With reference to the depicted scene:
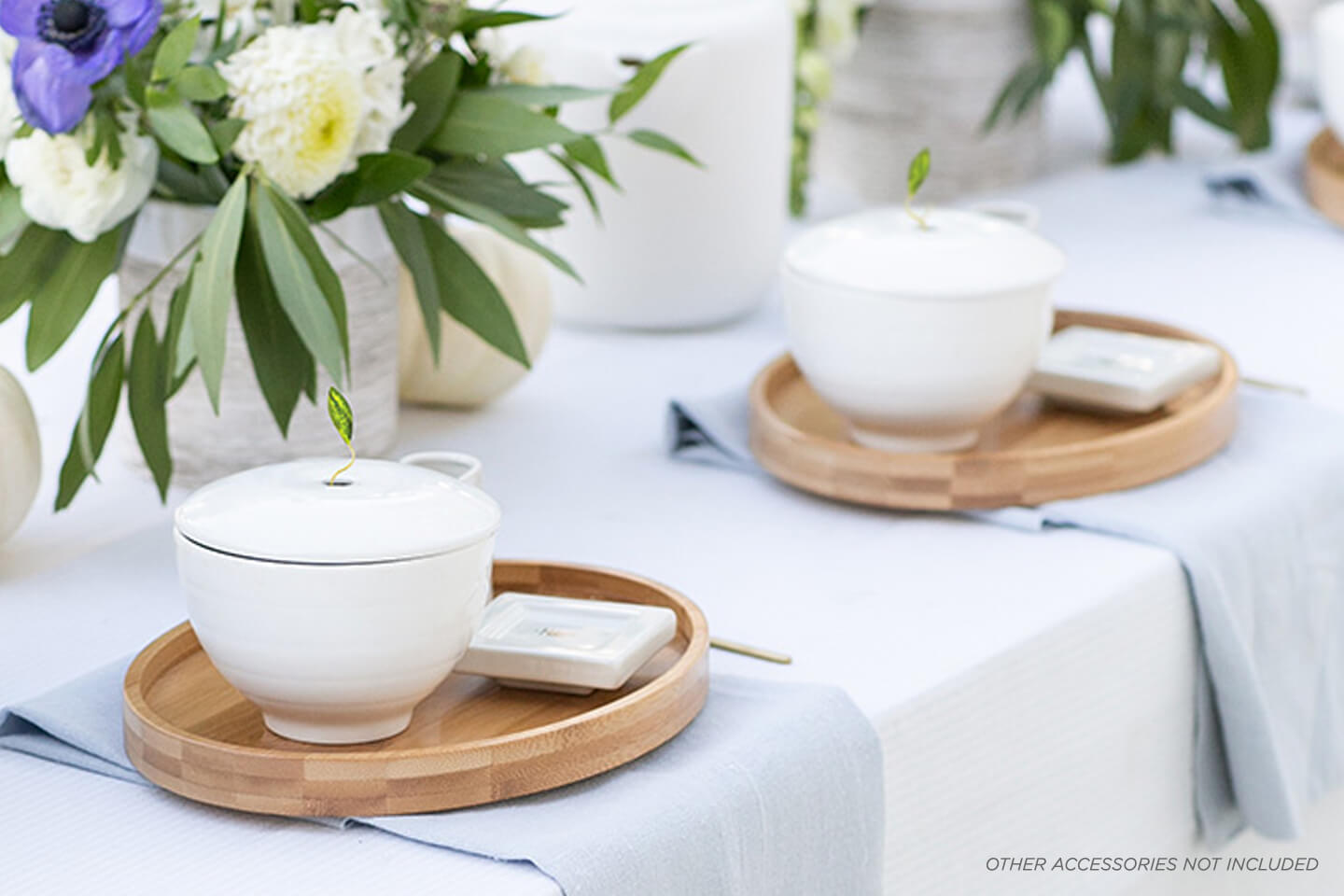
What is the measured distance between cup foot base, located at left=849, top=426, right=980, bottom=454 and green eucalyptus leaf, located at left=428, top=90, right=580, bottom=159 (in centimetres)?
22

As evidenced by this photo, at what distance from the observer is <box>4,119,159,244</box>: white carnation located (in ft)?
2.58

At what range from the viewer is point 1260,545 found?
0.91 meters

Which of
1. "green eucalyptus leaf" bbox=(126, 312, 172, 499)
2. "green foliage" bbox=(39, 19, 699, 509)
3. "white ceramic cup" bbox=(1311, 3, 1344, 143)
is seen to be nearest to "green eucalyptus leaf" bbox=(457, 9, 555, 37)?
"green foliage" bbox=(39, 19, 699, 509)

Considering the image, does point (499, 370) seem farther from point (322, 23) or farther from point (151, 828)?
point (151, 828)

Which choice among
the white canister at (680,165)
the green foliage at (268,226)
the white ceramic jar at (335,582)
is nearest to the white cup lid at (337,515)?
the white ceramic jar at (335,582)

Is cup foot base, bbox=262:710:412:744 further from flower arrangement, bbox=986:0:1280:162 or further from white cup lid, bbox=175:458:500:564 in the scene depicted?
flower arrangement, bbox=986:0:1280:162

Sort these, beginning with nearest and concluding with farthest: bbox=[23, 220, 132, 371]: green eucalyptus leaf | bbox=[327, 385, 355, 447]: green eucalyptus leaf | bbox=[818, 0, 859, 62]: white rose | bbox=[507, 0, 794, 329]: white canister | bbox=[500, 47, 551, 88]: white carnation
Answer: bbox=[327, 385, 355, 447]: green eucalyptus leaf < bbox=[23, 220, 132, 371]: green eucalyptus leaf < bbox=[500, 47, 551, 88]: white carnation < bbox=[507, 0, 794, 329]: white canister < bbox=[818, 0, 859, 62]: white rose

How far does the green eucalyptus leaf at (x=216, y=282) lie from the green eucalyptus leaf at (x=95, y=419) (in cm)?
7

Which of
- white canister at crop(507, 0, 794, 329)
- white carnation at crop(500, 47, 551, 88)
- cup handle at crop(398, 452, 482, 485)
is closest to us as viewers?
cup handle at crop(398, 452, 482, 485)

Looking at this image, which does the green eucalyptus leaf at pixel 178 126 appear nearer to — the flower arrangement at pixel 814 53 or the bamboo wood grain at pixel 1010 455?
the bamboo wood grain at pixel 1010 455

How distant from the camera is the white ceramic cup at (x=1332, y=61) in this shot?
1.38 meters

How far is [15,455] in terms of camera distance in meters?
0.84

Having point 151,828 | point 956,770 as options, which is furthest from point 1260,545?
point 151,828

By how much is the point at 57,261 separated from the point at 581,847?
1.34ft
